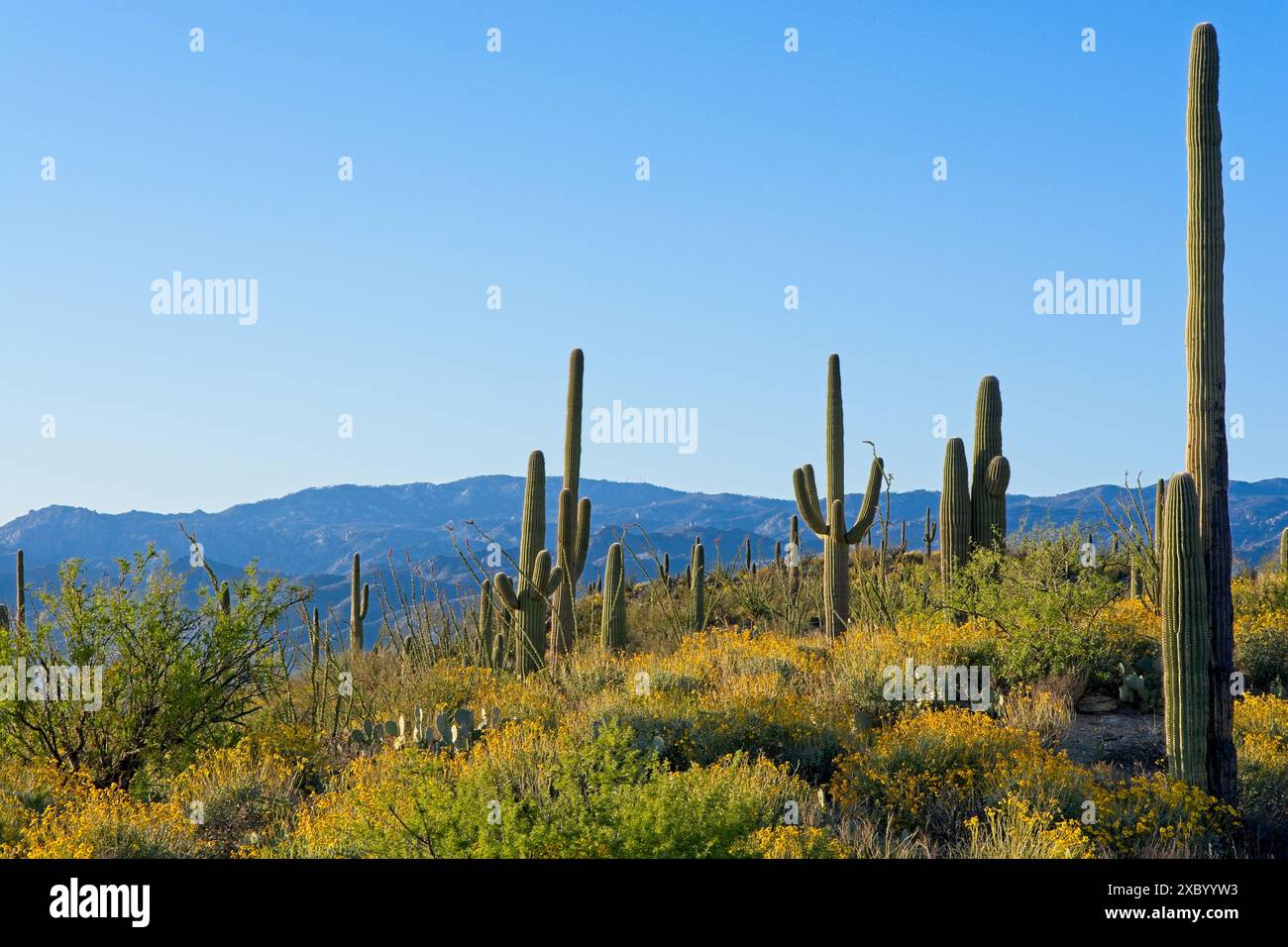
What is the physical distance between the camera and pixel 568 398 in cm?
1786

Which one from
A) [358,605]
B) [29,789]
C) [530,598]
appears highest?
[530,598]

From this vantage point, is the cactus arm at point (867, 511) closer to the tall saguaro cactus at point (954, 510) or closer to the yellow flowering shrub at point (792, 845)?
the tall saguaro cactus at point (954, 510)

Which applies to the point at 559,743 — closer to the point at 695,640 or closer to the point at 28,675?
the point at 28,675

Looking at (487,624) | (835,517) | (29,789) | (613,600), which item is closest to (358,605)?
(487,624)

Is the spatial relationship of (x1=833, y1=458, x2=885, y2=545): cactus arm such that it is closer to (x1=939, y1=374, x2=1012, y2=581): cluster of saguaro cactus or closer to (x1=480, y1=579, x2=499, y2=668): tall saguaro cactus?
(x1=939, y1=374, x2=1012, y2=581): cluster of saguaro cactus

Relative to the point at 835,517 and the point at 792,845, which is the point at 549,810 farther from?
the point at 835,517

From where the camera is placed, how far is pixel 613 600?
1778 cm

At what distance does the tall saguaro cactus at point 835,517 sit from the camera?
17.4 meters

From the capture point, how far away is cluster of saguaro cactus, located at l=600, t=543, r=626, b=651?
17609mm

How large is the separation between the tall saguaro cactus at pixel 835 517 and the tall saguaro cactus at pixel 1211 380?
7697mm

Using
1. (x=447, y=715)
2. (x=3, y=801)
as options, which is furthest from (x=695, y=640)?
(x=3, y=801)

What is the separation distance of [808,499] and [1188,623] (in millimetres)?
8676

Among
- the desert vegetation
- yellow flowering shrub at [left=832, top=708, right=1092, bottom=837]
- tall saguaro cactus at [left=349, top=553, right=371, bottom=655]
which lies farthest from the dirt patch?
tall saguaro cactus at [left=349, top=553, right=371, bottom=655]
